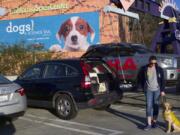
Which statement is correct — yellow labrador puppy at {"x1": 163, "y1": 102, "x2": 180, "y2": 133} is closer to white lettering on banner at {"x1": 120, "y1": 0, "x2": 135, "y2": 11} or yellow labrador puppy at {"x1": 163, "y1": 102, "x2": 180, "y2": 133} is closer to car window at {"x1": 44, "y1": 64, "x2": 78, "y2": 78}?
car window at {"x1": 44, "y1": 64, "x2": 78, "y2": 78}

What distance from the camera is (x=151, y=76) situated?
9430 millimetres

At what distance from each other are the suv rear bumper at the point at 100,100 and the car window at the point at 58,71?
2.71 ft

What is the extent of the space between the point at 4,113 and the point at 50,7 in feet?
79.8

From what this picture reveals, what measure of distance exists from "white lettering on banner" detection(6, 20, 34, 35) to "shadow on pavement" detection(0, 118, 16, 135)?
24100mm

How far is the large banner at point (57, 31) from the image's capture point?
100 feet

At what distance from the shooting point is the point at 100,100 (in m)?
10.9

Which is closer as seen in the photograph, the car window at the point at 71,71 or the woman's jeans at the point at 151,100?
the woman's jeans at the point at 151,100

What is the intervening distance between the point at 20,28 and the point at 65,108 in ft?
80.7

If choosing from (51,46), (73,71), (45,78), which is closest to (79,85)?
(73,71)

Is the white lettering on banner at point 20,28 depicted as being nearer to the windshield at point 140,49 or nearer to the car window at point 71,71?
the windshield at point 140,49

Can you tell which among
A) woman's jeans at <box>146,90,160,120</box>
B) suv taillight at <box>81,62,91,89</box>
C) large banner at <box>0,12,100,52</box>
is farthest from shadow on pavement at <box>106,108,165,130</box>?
large banner at <box>0,12,100,52</box>

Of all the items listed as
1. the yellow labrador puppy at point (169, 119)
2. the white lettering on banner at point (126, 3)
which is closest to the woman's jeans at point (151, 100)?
the yellow labrador puppy at point (169, 119)

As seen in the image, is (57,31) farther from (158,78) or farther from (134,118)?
(158,78)

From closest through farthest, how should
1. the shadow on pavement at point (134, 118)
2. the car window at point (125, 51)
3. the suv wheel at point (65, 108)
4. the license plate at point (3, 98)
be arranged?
the license plate at point (3, 98)
the shadow on pavement at point (134, 118)
the suv wheel at point (65, 108)
the car window at point (125, 51)
